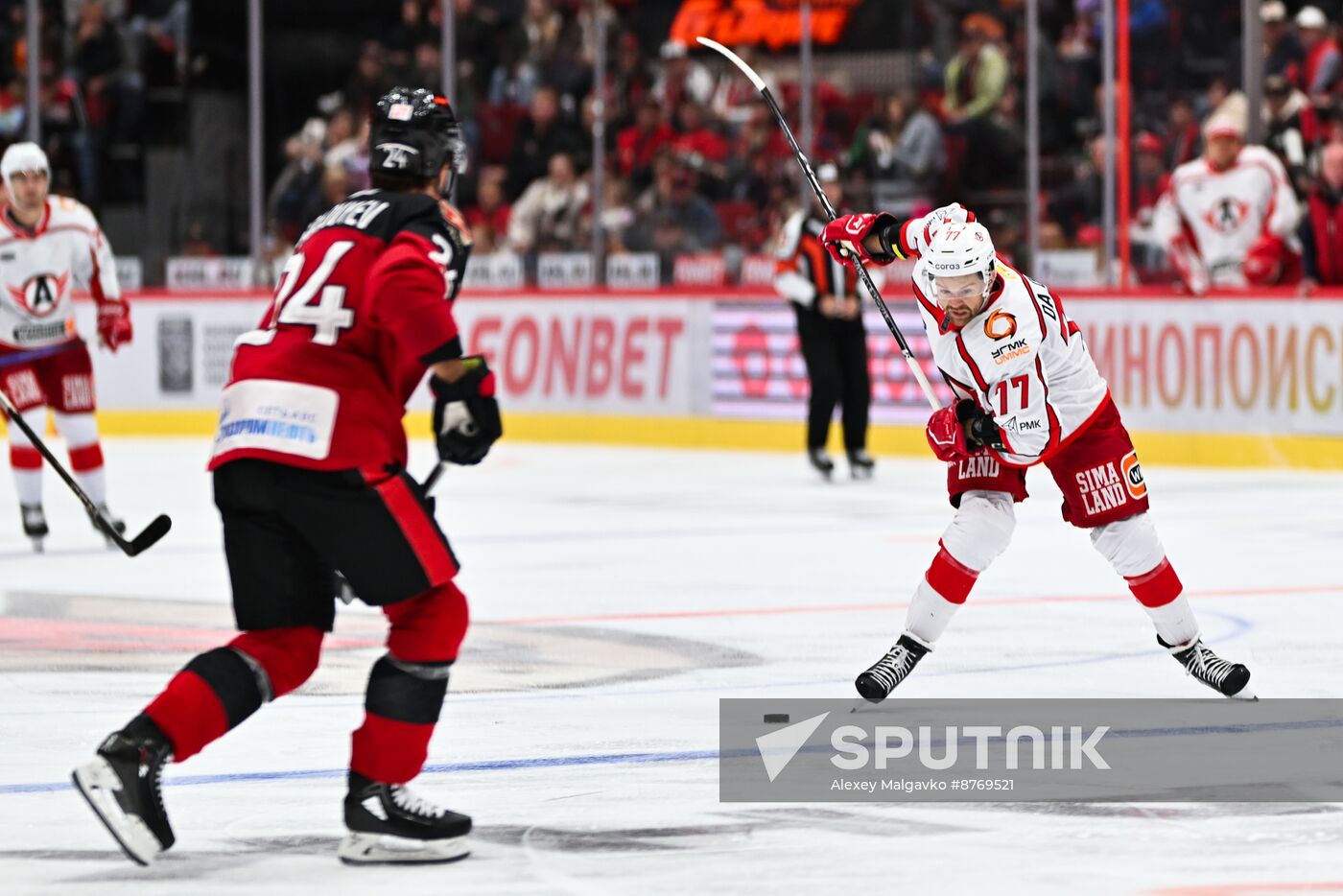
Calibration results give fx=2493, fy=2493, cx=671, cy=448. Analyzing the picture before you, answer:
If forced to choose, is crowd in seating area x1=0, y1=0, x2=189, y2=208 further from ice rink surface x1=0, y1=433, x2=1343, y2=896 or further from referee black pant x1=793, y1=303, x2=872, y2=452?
referee black pant x1=793, y1=303, x2=872, y2=452

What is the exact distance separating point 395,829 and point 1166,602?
2.38m

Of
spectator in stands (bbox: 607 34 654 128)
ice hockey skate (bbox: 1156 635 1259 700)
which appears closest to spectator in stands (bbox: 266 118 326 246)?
spectator in stands (bbox: 607 34 654 128)

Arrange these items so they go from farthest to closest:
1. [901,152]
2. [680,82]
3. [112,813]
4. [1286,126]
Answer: [680,82] < [901,152] < [1286,126] < [112,813]

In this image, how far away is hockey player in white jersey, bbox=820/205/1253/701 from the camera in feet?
18.7

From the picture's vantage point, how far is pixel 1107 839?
4.25 m

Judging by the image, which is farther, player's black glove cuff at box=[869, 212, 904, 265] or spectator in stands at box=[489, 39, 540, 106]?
spectator in stands at box=[489, 39, 540, 106]

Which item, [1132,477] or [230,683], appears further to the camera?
[1132,477]

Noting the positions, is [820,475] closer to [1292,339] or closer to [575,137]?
[1292,339]

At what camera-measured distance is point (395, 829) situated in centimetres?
420

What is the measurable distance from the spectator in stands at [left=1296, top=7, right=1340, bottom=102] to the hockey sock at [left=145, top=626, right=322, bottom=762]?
34.4ft

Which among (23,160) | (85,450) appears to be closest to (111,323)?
(85,450)

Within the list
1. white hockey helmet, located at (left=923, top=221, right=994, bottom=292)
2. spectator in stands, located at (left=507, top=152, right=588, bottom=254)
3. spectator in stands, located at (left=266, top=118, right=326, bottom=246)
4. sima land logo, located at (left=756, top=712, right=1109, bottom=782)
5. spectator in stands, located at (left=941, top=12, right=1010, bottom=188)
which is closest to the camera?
sima land logo, located at (left=756, top=712, right=1109, bottom=782)

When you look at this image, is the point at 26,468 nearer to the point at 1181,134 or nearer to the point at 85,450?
the point at 85,450

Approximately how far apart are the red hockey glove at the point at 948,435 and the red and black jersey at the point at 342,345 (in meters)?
1.85
